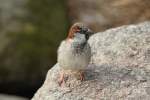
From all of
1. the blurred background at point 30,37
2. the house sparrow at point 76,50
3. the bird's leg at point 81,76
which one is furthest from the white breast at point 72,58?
the blurred background at point 30,37

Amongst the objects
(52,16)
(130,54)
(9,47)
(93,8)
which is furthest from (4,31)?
(130,54)

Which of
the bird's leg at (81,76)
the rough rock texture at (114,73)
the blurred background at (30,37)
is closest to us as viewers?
the rough rock texture at (114,73)

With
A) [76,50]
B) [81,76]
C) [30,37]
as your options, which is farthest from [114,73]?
[30,37]

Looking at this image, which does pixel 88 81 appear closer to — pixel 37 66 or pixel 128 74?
pixel 128 74

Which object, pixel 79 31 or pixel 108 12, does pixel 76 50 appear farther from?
pixel 108 12

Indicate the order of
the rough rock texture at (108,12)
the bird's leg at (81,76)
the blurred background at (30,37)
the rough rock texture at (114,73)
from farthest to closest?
1. the blurred background at (30,37)
2. the rough rock texture at (108,12)
3. the bird's leg at (81,76)
4. the rough rock texture at (114,73)

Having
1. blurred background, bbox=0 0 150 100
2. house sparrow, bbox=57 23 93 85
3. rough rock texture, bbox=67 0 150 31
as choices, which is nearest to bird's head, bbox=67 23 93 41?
house sparrow, bbox=57 23 93 85

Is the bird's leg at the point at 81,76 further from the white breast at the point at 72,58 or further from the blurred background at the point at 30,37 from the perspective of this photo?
the blurred background at the point at 30,37
